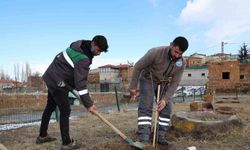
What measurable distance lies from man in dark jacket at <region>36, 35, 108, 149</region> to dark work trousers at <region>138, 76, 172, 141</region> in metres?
0.70

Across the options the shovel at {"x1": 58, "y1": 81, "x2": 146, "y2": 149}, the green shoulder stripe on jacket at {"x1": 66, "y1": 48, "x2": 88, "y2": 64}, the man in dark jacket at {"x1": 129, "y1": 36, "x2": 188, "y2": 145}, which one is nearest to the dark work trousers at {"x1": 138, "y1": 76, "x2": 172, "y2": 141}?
the man in dark jacket at {"x1": 129, "y1": 36, "x2": 188, "y2": 145}

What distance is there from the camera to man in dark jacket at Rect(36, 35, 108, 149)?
492 cm

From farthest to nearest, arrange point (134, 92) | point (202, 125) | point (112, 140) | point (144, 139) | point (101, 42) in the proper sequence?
point (202, 125) → point (112, 140) → point (134, 92) → point (144, 139) → point (101, 42)

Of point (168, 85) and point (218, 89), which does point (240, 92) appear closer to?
point (218, 89)

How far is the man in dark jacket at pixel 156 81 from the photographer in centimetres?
523

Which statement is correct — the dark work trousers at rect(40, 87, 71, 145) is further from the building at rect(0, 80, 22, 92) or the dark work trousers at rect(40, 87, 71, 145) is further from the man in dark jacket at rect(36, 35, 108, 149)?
the building at rect(0, 80, 22, 92)

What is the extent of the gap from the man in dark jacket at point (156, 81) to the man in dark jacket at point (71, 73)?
2.24 ft

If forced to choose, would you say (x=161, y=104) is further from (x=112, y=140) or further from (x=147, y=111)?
(x=112, y=140)

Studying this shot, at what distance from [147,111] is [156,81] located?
0.47 meters

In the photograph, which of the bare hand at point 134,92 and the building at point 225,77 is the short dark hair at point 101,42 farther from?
the building at point 225,77

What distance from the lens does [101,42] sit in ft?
16.1

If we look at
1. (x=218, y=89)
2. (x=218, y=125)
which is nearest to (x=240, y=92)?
(x=218, y=89)

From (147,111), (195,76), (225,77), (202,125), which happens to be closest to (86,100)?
(147,111)

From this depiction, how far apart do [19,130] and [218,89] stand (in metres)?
34.9
